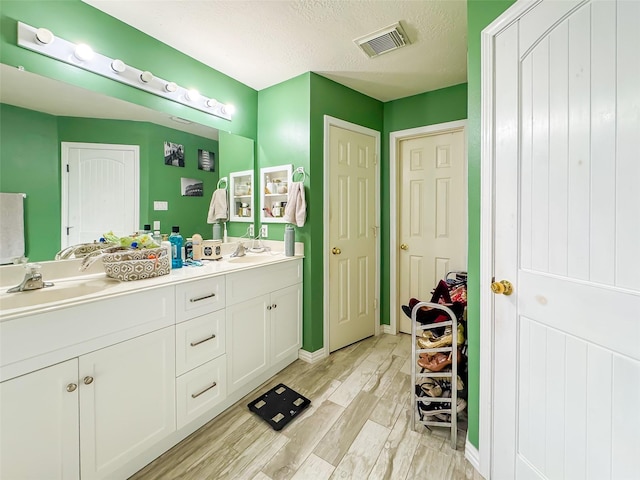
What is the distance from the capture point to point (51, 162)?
147 cm

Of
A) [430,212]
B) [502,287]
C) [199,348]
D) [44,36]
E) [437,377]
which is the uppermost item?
[44,36]

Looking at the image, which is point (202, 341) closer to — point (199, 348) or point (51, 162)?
point (199, 348)

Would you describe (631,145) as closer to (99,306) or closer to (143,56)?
(99,306)

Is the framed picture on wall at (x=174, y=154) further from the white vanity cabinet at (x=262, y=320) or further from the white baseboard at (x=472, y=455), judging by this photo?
the white baseboard at (x=472, y=455)

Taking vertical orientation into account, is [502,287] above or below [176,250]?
below

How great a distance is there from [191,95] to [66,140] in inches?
34.4

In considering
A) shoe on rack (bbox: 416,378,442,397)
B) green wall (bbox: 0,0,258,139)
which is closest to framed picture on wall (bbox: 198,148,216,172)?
green wall (bbox: 0,0,258,139)

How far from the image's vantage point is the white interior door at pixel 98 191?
60.1 inches

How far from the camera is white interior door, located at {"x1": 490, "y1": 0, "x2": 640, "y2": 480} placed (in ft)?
2.60

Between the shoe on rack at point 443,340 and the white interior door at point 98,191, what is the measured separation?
1967 millimetres

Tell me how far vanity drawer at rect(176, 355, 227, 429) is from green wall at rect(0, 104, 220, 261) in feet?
3.21

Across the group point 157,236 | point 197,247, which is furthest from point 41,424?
point 197,247

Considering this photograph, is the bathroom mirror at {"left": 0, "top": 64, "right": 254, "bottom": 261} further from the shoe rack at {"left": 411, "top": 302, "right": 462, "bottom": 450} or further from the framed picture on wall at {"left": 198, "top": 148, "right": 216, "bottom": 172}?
the shoe rack at {"left": 411, "top": 302, "right": 462, "bottom": 450}

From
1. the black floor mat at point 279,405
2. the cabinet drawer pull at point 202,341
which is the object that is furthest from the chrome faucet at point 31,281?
the black floor mat at point 279,405
